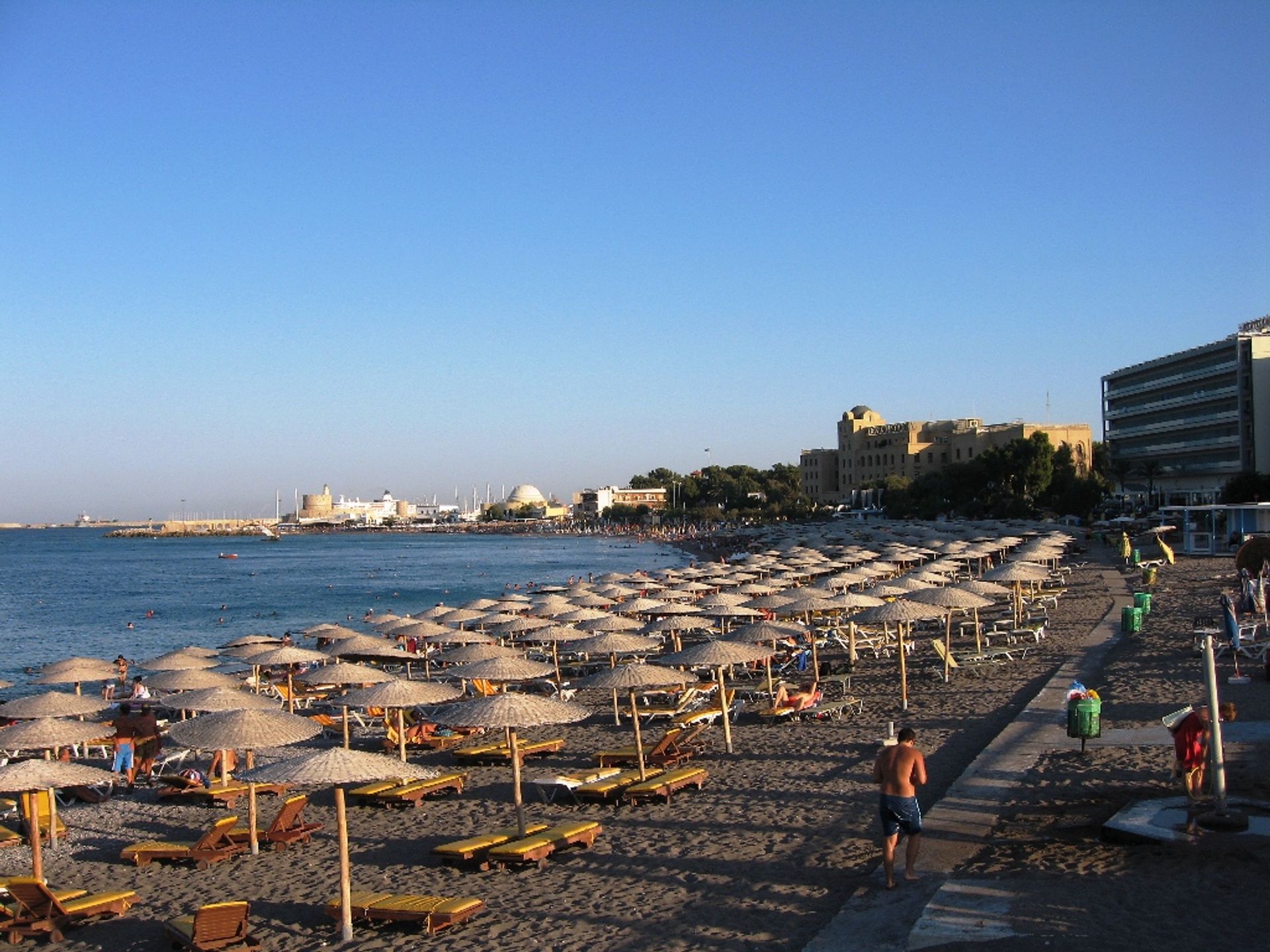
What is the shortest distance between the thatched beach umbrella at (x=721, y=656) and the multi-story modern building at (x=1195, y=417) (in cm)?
6264

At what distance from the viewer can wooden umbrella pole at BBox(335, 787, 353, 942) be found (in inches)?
321

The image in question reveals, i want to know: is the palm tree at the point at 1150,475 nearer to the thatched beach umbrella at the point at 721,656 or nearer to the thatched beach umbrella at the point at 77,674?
the thatched beach umbrella at the point at 721,656

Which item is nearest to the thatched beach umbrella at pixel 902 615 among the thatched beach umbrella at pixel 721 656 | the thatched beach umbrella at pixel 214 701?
the thatched beach umbrella at pixel 721 656

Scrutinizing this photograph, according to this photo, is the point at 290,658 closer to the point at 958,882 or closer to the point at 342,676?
the point at 342,676

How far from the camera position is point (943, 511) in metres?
88.9

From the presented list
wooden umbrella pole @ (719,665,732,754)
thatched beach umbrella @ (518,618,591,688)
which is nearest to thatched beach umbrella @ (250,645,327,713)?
thatched beach umbrella @ (518,618,591,688)

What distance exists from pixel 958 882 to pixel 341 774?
4.65 m

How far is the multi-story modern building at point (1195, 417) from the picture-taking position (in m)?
67.4

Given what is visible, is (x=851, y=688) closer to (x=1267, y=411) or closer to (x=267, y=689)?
(x=267, y=689)

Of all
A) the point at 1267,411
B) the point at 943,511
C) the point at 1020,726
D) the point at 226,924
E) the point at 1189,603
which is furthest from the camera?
the point at 943,511

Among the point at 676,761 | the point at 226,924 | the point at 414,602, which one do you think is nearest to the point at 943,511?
the point at 414,602

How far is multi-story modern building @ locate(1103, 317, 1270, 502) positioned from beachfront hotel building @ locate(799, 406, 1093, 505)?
1571cm

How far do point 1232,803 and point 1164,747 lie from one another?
2.66 m

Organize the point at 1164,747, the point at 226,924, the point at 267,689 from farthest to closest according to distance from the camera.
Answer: the point at 267,689, the point at 1164,747, the point at 226,924
